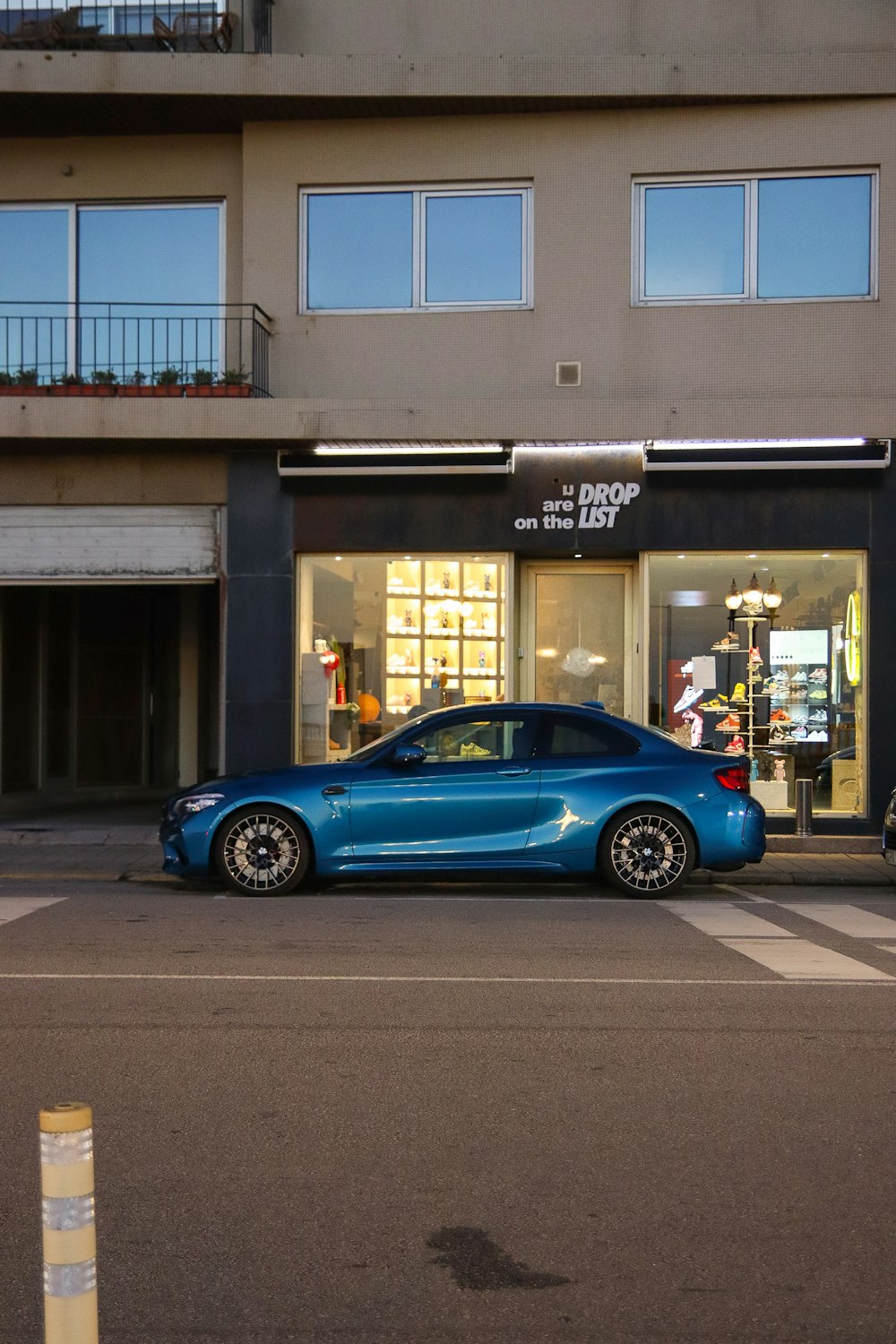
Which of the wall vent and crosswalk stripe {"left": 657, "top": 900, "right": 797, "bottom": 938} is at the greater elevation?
the wall vent

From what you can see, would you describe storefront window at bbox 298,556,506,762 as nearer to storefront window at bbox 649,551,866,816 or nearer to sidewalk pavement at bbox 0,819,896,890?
storefront window at bbox 649,551,866,816

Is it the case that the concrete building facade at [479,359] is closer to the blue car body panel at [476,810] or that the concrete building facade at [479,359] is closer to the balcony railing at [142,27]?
the balcony railing at [142,27]

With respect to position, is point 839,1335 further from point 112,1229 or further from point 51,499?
point 51,499

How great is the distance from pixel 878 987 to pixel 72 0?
1448 centimetres

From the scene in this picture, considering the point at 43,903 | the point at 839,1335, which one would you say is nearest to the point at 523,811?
the point at 43,903

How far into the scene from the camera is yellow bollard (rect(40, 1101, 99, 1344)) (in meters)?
2.42

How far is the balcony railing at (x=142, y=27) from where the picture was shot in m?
16.3

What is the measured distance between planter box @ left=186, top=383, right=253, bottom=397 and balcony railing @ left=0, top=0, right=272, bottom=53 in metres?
3.73

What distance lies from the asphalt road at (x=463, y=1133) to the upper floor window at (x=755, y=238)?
9.20 m

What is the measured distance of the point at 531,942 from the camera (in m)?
8.89

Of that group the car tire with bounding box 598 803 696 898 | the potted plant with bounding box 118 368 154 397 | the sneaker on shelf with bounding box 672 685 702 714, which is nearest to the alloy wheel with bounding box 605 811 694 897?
the car tire with bounding box 598 803 696 898

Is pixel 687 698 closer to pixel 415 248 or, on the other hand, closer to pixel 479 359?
pixel 479 359

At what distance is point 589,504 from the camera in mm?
16047

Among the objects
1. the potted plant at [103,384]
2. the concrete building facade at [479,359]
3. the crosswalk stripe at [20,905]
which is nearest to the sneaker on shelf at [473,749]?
the crosswalk stripe at [20,905]
